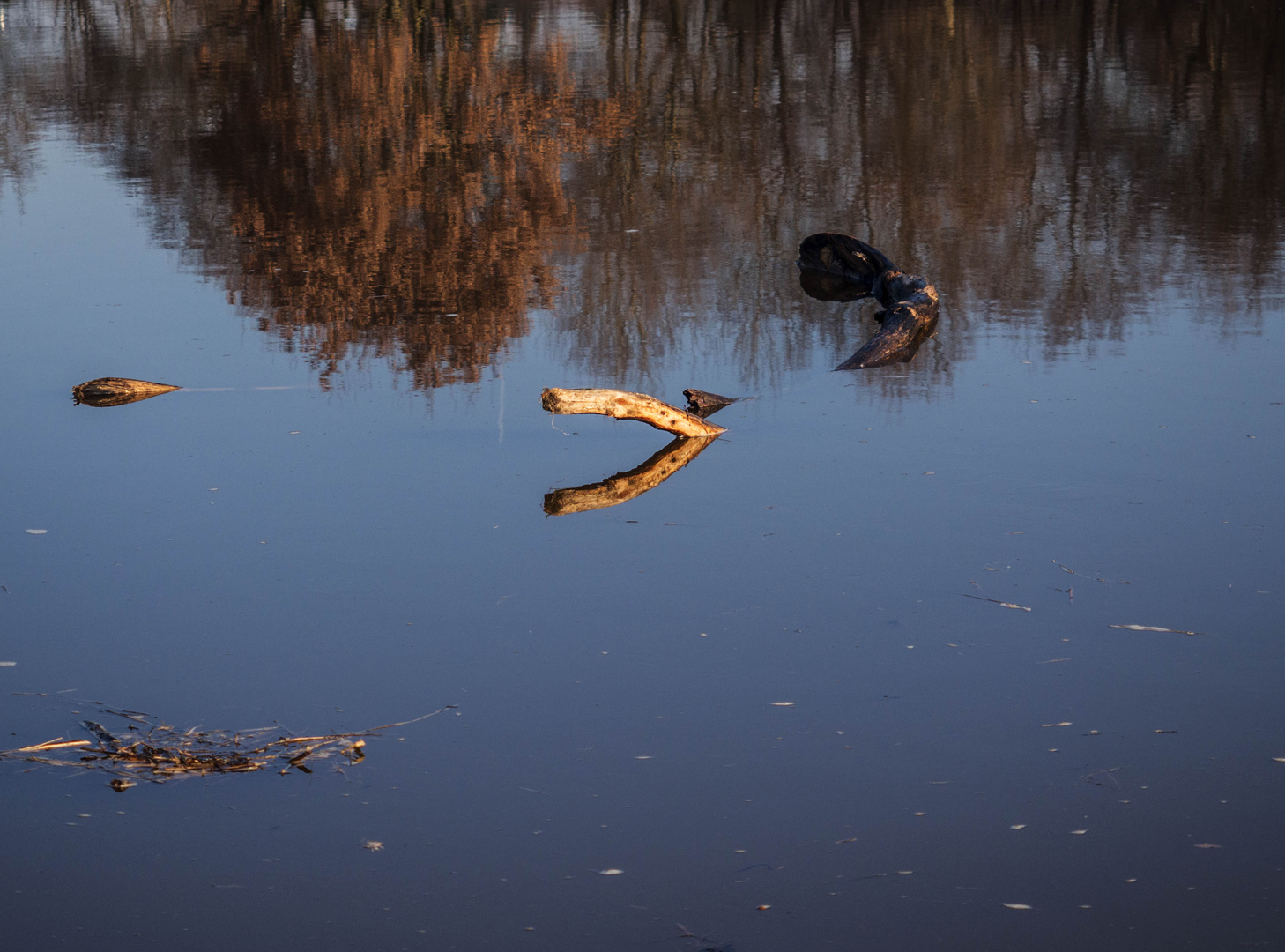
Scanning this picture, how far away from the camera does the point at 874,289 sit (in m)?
13.7

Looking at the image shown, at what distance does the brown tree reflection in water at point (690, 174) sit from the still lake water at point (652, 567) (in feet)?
0.40

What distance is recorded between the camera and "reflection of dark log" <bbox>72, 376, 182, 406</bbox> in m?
10.1

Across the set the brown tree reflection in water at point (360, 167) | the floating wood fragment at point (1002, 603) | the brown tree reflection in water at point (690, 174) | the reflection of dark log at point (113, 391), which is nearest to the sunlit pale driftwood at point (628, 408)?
the brown tree reflection in water at point (690, 174)

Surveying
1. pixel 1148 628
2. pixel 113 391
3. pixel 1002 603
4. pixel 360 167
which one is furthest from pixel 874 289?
pixel 360 167

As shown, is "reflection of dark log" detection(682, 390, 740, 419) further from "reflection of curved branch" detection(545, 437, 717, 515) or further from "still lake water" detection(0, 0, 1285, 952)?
"reflection of curved branch" detection(545, 437, 717, 515)

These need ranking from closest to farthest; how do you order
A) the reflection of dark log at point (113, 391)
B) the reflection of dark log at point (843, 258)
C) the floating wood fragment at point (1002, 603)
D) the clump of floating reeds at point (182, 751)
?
1. the clump of floating reeds at point (182, 751)
2. the floating wood fragment at point (1002, 603)
3. the reflection of dark log at point (113, 391)
4. the reflection of dark log at point (843, 258)

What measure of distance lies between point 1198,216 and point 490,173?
9.52 m

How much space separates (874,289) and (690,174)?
655 cm

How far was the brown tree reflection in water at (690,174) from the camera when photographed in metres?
12.7

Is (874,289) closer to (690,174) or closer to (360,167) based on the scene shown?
(690,174)

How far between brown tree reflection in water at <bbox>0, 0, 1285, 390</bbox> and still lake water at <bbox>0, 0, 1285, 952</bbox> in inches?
4.8

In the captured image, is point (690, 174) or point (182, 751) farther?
point (690, 174)

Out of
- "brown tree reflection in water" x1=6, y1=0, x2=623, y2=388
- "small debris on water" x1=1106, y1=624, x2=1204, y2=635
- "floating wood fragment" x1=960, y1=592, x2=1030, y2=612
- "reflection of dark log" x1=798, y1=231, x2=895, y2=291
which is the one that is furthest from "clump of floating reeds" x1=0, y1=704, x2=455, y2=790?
"reflection of dark log" x1=798, y1=231, x2=895, y2=291

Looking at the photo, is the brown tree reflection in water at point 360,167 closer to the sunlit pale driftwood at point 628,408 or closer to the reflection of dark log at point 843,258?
the sunlit pale driftwood at point 628,408
